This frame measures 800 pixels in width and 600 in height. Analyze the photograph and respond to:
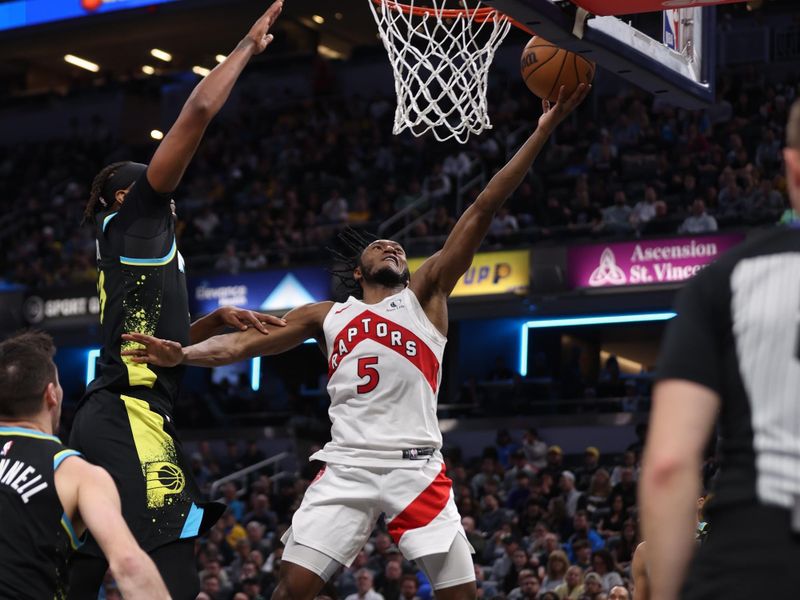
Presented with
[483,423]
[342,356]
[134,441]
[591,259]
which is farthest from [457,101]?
[483,423]

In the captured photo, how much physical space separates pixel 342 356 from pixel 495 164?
13.7 metres

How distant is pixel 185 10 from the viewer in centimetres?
2233

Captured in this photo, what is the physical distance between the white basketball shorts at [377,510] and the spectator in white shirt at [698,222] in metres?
10.9

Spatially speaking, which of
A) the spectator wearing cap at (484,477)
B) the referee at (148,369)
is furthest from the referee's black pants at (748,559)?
the spectator wearing cap at (484,477)

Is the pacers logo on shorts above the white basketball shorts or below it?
above

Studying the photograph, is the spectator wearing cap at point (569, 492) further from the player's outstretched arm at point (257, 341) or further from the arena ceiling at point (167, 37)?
the arena ceiling at point (167, 37)

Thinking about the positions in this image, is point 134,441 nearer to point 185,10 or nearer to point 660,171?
point 660,171

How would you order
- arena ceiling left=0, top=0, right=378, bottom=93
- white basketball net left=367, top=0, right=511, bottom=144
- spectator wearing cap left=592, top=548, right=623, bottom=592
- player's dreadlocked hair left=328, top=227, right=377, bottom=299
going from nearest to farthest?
player's dreadlocked hair left=328, top=227, right=377, bottom=299 < white basketball net left=367, top=0, right=511, bottom=144 < spectator wearing cap left=592, top=548, right=623, bottom=592 < arena ceiling left=0, top=0, right=378, bottom=93

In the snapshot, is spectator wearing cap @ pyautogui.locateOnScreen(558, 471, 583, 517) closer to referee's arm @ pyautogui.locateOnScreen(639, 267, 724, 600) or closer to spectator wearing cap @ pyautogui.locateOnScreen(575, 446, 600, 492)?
spectator wearing cap @ pyautogui.locateOnScreen(575, 446, 600, 492)

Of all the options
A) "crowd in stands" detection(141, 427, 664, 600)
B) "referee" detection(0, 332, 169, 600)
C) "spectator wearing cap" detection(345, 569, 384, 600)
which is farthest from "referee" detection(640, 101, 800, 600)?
"spectator wearing cap" detection(345, 569, 384, 600)

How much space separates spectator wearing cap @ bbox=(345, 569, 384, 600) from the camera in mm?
11539

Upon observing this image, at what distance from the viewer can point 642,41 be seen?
6207 mm

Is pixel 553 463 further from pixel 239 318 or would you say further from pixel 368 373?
pixel 239 318

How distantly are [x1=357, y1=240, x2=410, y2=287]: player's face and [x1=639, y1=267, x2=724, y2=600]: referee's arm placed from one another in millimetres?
3439
